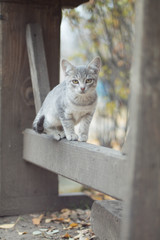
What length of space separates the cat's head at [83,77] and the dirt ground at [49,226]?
1.23 m

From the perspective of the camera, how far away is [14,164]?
12.8 ft

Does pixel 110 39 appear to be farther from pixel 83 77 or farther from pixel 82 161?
pixel 82 161

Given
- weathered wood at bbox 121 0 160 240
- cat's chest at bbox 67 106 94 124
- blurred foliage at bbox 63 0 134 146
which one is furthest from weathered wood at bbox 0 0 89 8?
weathered wood at bbox 121 0 160 240

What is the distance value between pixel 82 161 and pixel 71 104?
2.35 ft

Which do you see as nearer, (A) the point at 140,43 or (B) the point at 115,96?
(A) the point at 140,43

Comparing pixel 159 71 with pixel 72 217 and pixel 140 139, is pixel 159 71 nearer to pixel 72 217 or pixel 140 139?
pixel 140 139

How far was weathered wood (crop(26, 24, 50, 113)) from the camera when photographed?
3621mm

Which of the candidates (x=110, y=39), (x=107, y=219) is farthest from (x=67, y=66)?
(x=110, y=39)

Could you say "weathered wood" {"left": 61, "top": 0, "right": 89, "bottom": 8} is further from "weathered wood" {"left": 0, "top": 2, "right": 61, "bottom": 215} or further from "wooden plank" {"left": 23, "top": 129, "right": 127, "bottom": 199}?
"wooden plank" {"left": 23, "top": 129, "right": 127, "bottom": 199}

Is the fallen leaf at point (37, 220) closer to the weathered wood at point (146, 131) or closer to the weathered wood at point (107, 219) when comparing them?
the weathered wood at point (107, 219)

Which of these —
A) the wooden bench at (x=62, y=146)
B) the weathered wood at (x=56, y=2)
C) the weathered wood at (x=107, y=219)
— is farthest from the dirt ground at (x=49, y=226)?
the weathered wood at (x=56, y=2)

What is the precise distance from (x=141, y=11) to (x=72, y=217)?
261 cm

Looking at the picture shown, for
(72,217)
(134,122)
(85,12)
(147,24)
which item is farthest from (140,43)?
(85,12)

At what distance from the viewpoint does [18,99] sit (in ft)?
12.6
